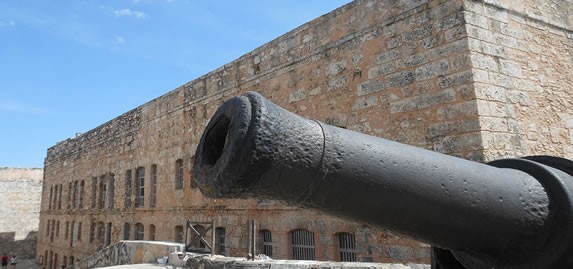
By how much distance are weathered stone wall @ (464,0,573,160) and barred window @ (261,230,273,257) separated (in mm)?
4877

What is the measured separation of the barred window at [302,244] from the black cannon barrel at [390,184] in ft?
20.6

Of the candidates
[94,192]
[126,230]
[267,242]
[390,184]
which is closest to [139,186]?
[126,230]

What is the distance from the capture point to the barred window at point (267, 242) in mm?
8508

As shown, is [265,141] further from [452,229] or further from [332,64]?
[332,64]

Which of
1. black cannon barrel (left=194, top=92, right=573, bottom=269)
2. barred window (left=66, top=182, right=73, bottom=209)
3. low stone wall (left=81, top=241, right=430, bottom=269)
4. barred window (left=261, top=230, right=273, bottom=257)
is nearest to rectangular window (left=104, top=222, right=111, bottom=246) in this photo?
low stone wall (left=81, top=241, right=430, bottom=269)

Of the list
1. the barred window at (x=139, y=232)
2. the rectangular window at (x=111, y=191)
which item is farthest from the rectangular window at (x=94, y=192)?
the barred window at (x=139, y=232)

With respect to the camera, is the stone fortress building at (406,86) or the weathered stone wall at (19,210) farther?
the weathered stone wall at (19,210)

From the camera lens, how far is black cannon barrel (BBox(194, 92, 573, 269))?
1.22 metres

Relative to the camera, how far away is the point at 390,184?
132 cm

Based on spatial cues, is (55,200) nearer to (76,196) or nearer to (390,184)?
(76,196)

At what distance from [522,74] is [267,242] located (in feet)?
18.7

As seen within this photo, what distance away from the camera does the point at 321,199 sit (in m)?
1.29

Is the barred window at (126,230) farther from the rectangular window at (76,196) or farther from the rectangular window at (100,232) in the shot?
the rectangular window at (76,196)

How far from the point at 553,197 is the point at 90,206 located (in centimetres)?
1970
